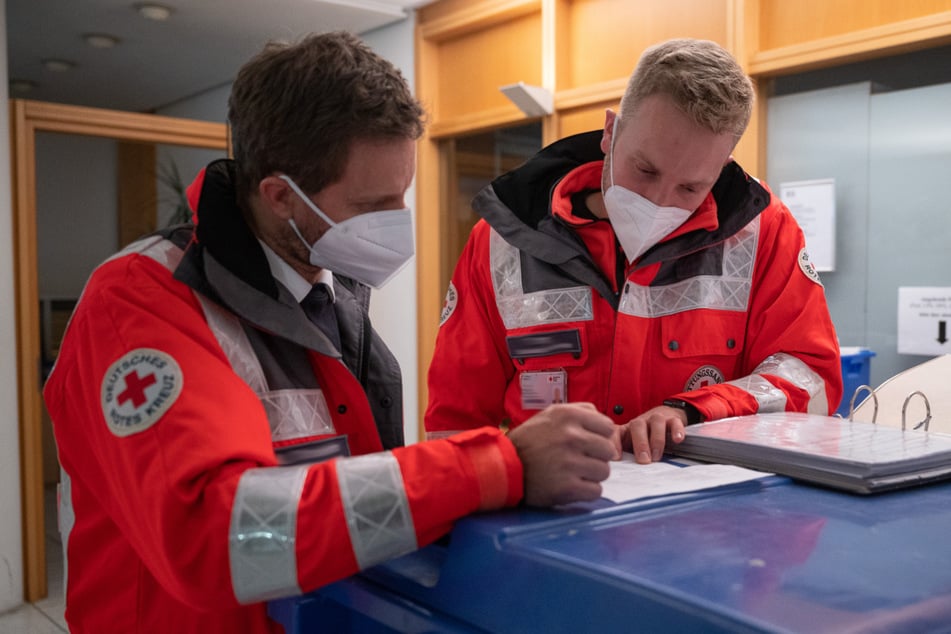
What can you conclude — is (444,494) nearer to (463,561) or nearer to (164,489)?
(463,561)

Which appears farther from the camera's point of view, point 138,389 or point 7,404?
point 7,404

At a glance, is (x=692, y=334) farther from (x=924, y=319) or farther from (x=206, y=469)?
(x=924, y=319)

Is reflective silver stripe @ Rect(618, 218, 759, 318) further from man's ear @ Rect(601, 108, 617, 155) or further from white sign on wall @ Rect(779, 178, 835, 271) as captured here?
white sign on wall @ Rect(779, 178, 835, 271)

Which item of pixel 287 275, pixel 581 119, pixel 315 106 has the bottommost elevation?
pixel 287 275

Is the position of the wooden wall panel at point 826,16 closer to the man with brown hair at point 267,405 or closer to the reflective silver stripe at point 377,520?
the man with brown hair at point 267,405

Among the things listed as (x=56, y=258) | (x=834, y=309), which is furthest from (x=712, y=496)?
(x=56, y=258)

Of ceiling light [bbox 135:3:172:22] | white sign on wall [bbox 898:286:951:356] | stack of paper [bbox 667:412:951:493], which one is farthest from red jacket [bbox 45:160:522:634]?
ceiling light [bbox 135:3:172:22]

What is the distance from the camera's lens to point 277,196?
4.19ft

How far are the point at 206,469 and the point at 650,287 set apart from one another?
954 millimetres

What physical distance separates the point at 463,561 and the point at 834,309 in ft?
8.95

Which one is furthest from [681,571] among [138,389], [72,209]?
[72,209]

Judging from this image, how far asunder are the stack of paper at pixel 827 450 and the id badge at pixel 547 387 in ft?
1.29

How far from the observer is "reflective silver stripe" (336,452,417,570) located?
2.96ft

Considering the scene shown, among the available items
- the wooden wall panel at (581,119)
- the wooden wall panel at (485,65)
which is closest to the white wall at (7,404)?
the wooden wall panel at (485,65)
